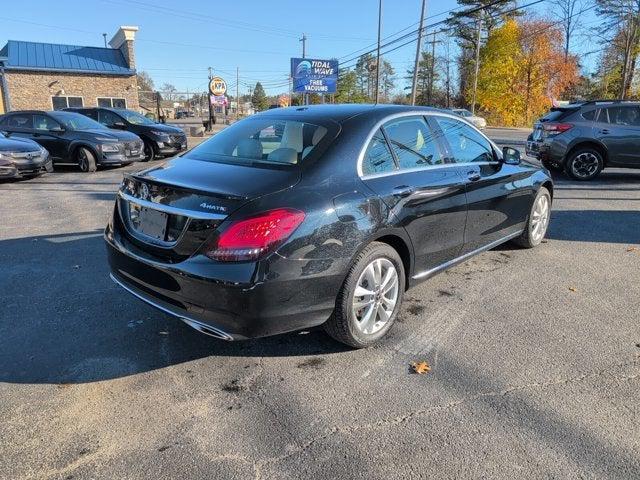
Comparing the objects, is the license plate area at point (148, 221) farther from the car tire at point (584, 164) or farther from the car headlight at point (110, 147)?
the car headlight at point (110, 147)

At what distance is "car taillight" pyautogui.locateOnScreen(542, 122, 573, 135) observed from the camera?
34.7ft

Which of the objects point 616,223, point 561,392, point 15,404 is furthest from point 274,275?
point 616,223

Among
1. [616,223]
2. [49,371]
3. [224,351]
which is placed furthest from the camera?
[616,223]

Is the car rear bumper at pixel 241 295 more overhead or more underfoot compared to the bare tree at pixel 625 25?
more underfoot

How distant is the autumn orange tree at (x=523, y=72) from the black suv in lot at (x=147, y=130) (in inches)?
1501

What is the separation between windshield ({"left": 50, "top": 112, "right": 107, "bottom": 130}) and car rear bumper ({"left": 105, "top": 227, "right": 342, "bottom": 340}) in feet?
38.3

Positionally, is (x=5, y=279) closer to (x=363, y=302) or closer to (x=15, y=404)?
(x=15, y=404)

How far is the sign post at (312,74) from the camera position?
106 feet

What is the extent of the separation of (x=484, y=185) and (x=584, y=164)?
25.4ft

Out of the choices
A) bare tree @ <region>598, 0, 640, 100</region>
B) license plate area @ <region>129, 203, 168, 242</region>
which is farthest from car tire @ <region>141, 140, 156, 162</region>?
bare tree @ <region>598, 0, 640, 100</region>

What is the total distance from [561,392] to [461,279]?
1909 mm

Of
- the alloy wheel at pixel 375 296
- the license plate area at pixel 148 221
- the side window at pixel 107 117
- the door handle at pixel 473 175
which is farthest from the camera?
the side window at pixel 107 117

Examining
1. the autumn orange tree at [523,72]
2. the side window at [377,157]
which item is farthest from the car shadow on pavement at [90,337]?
the autumn orange tree at [523,72]

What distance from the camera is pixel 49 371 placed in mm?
3111
